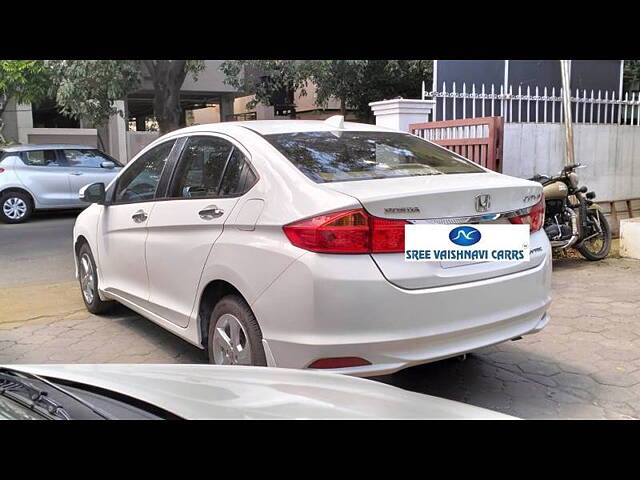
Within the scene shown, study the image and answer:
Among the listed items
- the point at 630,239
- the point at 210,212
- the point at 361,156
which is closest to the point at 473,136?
the point at 630,239

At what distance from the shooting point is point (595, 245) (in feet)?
24.4

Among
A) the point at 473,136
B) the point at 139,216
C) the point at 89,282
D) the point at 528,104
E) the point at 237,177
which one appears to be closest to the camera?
the point at 237,177

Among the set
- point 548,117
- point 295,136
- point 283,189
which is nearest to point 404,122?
point 548,117

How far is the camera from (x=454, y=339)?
310cm

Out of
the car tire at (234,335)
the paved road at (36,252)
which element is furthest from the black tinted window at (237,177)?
the paved road at (36,252)

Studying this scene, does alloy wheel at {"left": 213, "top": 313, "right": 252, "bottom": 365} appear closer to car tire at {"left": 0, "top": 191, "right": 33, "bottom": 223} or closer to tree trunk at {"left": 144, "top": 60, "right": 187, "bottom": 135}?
tree trunk at {"left": 144, "top": 60, "right": 187, "bottom": 135}

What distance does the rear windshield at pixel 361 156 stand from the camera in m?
3.37

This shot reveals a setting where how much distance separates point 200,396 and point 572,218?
237 inches

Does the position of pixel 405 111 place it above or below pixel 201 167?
above

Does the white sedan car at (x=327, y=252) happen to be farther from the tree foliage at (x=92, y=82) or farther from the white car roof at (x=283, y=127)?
the tree foliage at (x=92, y=82)

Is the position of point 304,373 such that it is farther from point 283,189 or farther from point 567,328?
point 567,328

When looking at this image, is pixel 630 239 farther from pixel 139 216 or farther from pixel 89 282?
pixel 89 282

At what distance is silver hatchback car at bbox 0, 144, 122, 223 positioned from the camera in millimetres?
12164

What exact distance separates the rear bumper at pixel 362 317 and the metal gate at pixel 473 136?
13.1 ft
